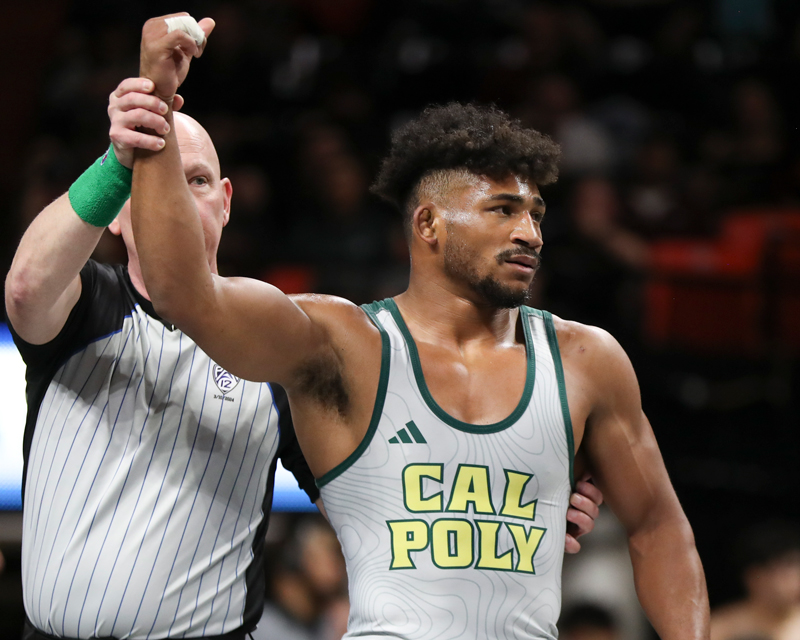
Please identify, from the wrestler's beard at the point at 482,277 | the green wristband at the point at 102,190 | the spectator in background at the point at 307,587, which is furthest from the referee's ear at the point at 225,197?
the spectator in background at the point at 307,587

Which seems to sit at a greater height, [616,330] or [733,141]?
[733,141]

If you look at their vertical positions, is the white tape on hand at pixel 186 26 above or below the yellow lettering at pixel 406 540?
above

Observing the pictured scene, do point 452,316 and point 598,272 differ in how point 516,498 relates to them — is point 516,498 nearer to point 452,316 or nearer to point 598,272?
point 452,316

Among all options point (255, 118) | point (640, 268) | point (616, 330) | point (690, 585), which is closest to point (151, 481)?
point (690, 585)

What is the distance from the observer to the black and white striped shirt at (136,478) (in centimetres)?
208

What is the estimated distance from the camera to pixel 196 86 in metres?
6.51

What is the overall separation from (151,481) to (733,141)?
16.5ft

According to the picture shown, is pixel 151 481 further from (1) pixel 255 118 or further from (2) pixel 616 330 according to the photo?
(1) pixel 255 118

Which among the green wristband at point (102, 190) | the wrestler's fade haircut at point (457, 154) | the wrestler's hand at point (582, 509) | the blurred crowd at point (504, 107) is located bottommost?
the wrestler's hand at point (582, 509)

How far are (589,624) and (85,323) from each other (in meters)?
3.16

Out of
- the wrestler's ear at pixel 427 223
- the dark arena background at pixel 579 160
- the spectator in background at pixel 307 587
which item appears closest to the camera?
the wrestler's ear at pixel 427 223

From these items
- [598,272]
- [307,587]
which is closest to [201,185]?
[307,587]

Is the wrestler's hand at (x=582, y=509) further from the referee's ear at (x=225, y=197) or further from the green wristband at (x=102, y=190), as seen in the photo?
the green wristband at (x=102, y=190)

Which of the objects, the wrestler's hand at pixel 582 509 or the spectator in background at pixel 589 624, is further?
the spectator in background at pixel 589 624
